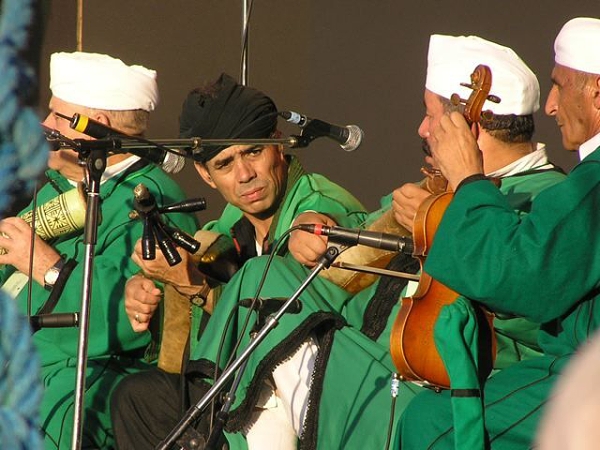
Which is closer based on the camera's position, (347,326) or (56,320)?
(56,320)

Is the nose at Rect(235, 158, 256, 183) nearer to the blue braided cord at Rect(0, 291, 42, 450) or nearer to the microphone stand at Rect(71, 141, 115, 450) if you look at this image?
the microphone stand at Rect(71, 141, 115, 450)

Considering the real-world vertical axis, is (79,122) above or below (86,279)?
above

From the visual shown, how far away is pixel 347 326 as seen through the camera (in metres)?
3.31

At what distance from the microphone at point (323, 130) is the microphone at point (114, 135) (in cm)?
34

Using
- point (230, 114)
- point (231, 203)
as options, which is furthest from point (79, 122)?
point (231, 203)

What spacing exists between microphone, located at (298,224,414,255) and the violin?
3 cm

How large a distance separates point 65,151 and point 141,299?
32.6 inches

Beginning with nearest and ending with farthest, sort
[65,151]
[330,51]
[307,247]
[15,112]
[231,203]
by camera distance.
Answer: [15,112] → [307,247] → [231,203] → [65,151] → [330,51]

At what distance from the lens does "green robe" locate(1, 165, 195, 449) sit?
3879 millimetres

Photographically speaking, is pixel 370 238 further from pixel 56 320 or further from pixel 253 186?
pixel 253 186

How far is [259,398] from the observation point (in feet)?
11.2

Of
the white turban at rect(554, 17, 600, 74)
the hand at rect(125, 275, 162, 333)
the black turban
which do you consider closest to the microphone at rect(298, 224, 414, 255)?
the white turban at rect(554, 17, 600, 74)

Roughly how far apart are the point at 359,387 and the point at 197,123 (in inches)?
53.0

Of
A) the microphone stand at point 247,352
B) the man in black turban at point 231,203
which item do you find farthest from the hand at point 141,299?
the microphone stand at point 247,352
